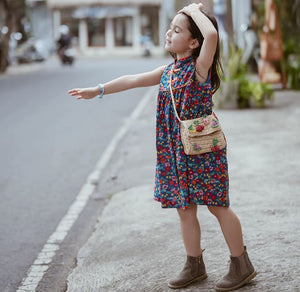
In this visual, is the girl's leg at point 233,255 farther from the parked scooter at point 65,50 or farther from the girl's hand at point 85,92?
the parked scooter at point 65,50

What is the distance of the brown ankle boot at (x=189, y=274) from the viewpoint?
11.7ft

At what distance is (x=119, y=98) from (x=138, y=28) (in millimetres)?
38096

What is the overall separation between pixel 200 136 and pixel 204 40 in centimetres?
49

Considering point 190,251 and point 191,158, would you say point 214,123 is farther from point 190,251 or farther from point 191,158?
point 190,251

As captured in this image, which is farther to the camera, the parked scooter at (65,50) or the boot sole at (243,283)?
the parked scooter at (65,50)

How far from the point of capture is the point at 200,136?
3344mm

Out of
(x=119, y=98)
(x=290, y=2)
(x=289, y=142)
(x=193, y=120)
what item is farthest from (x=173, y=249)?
(x=290, y=2)

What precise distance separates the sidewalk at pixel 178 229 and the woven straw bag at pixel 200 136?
79 cm

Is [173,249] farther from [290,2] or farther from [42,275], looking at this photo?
[290,2]

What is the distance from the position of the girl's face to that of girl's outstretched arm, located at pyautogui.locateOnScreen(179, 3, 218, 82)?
6 cm

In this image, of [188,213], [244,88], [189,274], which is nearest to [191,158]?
[188,213]

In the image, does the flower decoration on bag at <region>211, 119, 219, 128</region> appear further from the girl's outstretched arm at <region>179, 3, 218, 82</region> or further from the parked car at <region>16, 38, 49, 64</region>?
the parked car at <region>16, 38, 49, 64</region>

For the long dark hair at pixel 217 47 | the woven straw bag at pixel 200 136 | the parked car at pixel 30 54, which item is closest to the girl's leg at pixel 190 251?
the woven straw bag at pixel 200 136

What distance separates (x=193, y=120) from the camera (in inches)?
133
